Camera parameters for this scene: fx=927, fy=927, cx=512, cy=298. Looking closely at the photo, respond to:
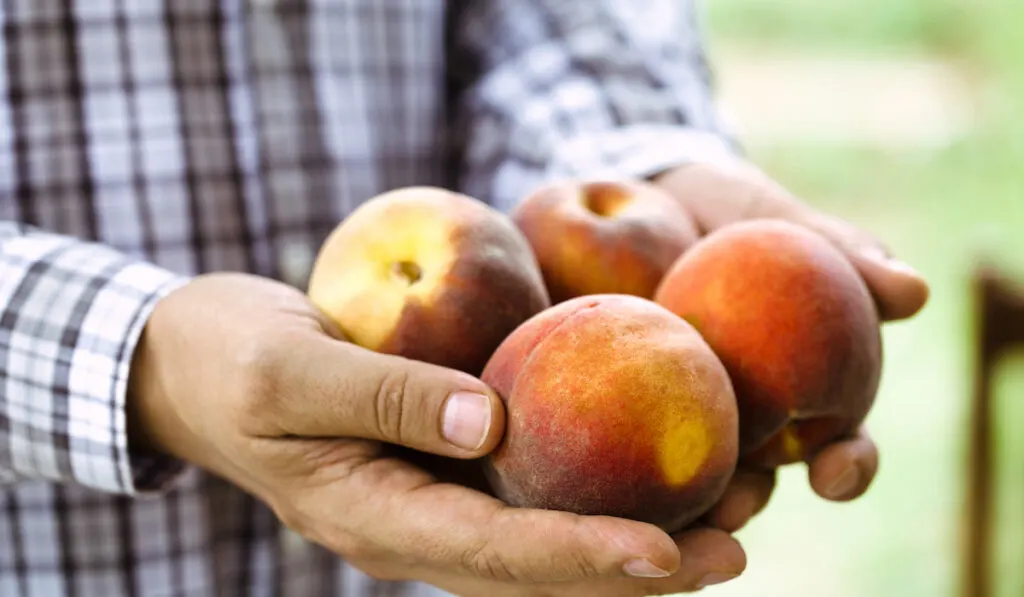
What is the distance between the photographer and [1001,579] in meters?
1.26

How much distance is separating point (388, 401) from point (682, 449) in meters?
0.16

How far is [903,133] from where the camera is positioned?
2.56m

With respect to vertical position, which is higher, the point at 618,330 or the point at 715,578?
the point at 618,330

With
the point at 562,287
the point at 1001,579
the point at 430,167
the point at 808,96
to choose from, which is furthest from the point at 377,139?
the point at 808,96

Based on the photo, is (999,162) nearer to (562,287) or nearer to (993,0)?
(993,0)

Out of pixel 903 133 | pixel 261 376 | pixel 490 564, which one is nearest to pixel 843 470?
pixel 490 564

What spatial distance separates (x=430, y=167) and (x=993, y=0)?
2.06 metres

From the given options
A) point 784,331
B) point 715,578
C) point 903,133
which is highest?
point 784,331

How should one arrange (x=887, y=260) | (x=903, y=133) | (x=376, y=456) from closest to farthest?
(x=376, y=456), (x=887, y=260), (x=903, y=133)

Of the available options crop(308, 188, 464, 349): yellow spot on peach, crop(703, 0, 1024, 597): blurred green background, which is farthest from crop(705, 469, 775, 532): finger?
crop(703, 0, 1024, 597): blurred green background

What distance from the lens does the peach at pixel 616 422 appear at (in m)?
0.48

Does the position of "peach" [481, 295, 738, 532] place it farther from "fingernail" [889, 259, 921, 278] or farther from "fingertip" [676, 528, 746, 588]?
"fingernail" [889, 259, 921, 278]

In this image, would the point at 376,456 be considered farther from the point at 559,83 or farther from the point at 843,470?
the point at 559,83

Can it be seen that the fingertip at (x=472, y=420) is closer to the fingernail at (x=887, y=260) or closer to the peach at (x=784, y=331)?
the peach at (x=784, y=331)
